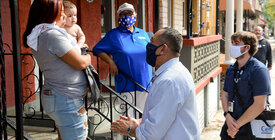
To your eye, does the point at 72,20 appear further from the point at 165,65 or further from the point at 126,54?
the point at 165,65

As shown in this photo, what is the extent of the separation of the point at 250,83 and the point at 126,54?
1529 millimetres

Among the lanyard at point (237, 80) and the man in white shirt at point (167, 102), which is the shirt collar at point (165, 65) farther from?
the lanyard at point (237, 80)

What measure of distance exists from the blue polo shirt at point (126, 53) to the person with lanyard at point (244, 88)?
1119 millimetres

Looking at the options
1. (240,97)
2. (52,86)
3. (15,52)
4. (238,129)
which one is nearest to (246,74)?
(240,97)

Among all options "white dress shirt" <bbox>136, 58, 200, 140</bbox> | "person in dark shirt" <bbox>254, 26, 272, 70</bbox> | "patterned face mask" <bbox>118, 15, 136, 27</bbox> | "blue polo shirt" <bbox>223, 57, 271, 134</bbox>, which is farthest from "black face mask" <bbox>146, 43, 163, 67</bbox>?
"person in dark shirt" <bbox>254, 26, 272, 70</bbox>

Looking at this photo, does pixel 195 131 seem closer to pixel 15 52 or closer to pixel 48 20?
pixel 15 52

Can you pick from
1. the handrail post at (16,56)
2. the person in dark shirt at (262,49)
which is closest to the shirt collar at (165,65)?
the handrail post at (16,56)

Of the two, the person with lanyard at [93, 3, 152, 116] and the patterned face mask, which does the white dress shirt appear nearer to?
the person with lanyard at [93, 3, 152, 116]

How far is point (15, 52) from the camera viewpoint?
1.88 m

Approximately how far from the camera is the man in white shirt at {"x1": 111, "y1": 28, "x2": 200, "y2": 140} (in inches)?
77.0

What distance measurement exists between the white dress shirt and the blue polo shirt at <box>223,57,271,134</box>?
132cm

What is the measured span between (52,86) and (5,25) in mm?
2878

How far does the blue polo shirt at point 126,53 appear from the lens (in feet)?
13.4

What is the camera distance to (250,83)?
324cm
